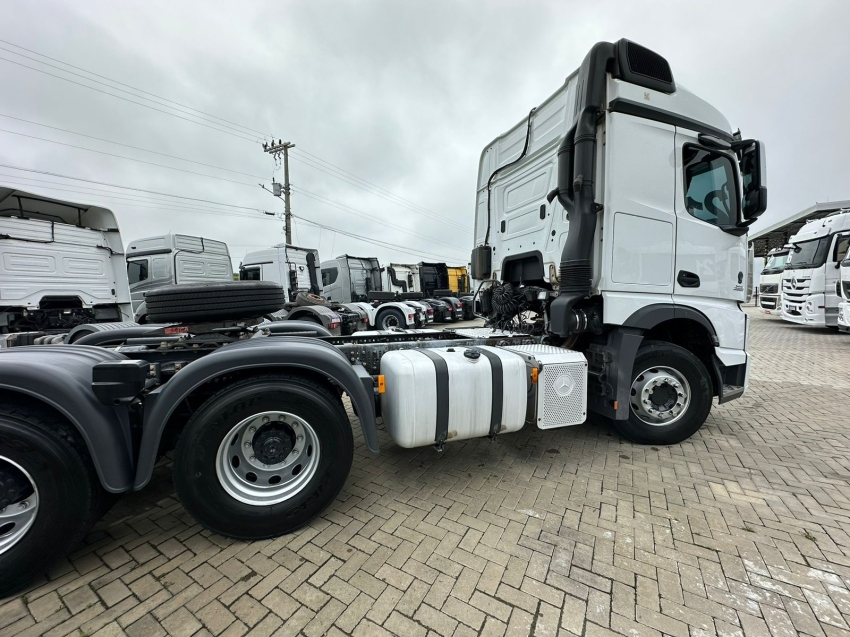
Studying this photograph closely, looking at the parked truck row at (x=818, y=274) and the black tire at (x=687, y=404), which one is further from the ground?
the parked truck row at (x=818, y=274)

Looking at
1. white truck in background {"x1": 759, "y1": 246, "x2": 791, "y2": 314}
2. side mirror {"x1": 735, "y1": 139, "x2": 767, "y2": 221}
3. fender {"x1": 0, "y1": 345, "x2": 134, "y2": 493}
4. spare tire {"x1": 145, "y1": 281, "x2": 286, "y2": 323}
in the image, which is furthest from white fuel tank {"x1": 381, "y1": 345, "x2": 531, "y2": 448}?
white truck in background {"x1": 759, "y1": 246, "x2": 791, "y2": 314}

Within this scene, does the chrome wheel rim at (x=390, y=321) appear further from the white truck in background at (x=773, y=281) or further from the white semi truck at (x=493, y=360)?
the white truck in background at (x=773, y=281)

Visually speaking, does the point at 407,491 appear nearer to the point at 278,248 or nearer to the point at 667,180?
the point at 667,180

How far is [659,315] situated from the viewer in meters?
3.51

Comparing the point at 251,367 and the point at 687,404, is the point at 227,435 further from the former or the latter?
the point at 687,404

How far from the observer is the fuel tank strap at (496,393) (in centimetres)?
296

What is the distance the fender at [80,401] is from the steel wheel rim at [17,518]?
32cm

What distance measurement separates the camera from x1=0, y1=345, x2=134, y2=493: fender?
1.89 metres

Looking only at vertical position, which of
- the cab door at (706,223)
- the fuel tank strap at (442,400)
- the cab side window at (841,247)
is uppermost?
the cab side window at (841,247)

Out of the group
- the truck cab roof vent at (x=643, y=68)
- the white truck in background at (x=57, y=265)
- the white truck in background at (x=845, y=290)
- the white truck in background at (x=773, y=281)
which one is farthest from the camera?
the white truck in background at (x=773, y=281)

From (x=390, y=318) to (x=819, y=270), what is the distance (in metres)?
14.3

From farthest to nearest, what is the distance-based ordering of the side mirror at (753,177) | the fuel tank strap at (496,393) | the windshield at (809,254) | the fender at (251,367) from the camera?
1. the windshield at (809,254)
2. the side mirror at (753,177)
3. the fuel tank strap at (496,393)
4. the fender at (251,367)

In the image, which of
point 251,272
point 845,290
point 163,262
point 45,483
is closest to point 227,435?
point 45,483

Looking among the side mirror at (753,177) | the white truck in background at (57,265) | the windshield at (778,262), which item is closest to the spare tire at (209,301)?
the side mirror at (753,177)
